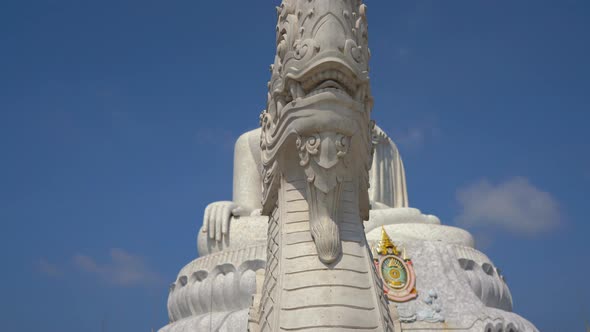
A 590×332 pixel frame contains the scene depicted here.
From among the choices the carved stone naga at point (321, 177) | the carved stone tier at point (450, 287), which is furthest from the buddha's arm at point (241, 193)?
the carved stone naga at point (321, 177)

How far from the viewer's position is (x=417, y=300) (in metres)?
8.36

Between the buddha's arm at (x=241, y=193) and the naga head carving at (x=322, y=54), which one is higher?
the buddha's arm at (x=241, y=193)

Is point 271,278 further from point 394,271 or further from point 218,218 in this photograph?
point 218,218

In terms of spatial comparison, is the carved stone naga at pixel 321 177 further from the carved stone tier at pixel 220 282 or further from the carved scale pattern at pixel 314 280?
A: the carved stone tier at pixel 220 282

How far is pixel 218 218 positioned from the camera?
10.3 metres

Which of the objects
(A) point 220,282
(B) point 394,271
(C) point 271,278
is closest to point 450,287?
(B) point 394,271

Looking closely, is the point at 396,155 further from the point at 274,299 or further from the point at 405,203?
the point at 274,299

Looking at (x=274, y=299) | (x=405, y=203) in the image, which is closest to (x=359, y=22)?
(x=274, y=299)

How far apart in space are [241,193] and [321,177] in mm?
7610

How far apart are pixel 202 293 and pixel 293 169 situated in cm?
608

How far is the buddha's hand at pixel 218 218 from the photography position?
403 inches

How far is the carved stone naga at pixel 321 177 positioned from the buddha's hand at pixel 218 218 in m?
5.96

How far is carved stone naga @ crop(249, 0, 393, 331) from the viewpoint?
3.67 meters

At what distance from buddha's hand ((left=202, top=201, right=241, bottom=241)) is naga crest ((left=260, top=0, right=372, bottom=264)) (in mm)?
6015
